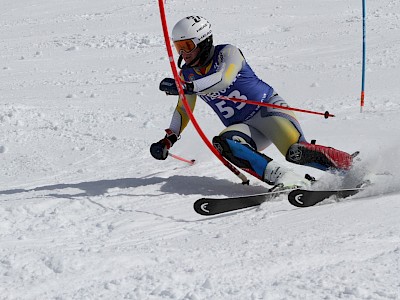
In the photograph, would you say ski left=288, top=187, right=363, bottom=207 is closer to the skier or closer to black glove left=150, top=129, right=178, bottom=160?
the skier

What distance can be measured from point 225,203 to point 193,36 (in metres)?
1.61

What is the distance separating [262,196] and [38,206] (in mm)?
1785

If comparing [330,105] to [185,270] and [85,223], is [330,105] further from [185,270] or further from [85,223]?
[185,270]

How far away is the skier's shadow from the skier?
304 mm

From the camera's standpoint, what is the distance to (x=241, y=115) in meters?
5.91

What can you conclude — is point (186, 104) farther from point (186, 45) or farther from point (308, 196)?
point (308, 196)

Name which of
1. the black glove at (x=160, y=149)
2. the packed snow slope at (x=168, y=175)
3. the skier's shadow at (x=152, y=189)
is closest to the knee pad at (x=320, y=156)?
the packed snow slope at (x=168, y=175)

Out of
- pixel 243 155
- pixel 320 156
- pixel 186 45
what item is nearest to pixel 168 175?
pixel 243 155

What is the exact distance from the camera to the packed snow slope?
3.51m

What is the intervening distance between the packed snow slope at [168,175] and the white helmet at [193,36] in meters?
1.25

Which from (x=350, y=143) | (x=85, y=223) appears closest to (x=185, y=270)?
(x=85, y=223)

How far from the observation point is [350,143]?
23.1 feet

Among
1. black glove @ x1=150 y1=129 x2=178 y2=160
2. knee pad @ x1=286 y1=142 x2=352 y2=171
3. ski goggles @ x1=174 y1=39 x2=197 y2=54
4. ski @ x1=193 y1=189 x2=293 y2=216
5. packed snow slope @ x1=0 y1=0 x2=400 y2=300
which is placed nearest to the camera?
packed snow slope @ x1=0 y1=0 x2=400 y2=300

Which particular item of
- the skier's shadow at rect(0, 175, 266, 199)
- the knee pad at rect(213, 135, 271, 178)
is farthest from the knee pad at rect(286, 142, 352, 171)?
the skier's shadow at rect(0, 175, 266, 199)
